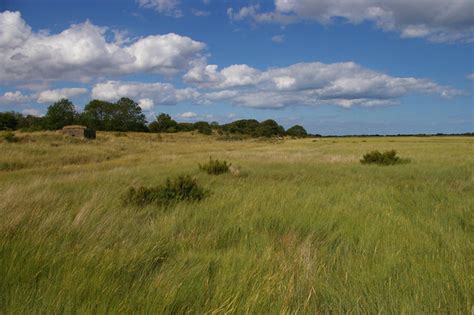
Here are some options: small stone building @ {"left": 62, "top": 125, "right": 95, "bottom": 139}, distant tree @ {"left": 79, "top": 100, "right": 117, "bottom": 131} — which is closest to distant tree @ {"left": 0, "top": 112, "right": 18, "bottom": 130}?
distant tree @ {"left": 79, "top": 100, "right": 117, "bottom": 131}

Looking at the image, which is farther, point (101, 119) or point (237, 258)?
point (101, 119)

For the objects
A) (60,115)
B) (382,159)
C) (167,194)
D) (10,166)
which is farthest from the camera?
(60,115)

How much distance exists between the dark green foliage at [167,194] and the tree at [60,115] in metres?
83.8

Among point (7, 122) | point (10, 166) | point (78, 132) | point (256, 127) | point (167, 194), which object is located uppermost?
point (256, 127)

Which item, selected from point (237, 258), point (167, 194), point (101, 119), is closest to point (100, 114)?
point (101, 119)

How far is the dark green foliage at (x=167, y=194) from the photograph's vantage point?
6.27 meters

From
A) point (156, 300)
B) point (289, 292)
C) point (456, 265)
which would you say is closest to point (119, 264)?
point (156, 300)

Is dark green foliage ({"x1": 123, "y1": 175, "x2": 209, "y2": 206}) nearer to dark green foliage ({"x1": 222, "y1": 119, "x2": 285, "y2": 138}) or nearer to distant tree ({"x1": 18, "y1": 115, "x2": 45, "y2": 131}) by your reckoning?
distant tree ({"x1": 18, "y1": 115, "x2": 45, "y2": 131})

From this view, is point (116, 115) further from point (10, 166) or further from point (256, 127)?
point (10, 166)

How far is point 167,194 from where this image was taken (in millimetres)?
6656

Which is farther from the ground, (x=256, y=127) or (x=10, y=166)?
(x=256, y=127)

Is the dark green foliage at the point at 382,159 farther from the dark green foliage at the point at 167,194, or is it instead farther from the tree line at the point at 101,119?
the tree line at the point at 101,119

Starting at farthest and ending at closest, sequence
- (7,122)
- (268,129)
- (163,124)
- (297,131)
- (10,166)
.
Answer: (297,131), (268,129), (163,124), (7,122), (10,166)

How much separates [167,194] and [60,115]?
8884 centimetres
